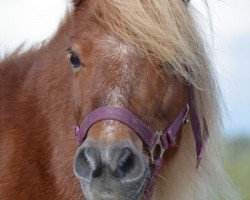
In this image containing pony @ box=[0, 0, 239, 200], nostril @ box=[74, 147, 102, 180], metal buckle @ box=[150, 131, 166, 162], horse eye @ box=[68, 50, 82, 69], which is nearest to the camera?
nostril @ box=[74, 147, 102, 180]

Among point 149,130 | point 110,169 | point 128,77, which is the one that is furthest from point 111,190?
point 128,77

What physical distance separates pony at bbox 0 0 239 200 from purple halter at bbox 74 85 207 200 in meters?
0.04

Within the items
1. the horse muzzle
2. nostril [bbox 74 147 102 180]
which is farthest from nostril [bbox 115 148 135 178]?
nostril [bbox 74 147 102 180]

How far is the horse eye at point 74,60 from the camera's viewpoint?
519cm

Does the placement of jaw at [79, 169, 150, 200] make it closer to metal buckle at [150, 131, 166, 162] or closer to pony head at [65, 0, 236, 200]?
pony head at [65, 0, 236, 200]

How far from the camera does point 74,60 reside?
522 cm

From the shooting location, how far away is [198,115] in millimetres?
5566

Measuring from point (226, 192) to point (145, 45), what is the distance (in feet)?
5.90

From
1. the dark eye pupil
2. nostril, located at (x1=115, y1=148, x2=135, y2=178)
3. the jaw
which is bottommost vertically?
the jaw

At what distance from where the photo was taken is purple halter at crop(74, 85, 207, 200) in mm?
4789

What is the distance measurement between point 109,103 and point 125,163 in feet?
1.59

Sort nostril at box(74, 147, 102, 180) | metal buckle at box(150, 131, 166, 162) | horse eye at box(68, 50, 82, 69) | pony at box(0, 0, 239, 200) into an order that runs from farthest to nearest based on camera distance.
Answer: horse eye at box(68, 50, 82, 69), metal buckle at box(150, 131, 166, 162), pony at box(0, 0, 239, 200), nostril at box(74, 147, 102, 180)

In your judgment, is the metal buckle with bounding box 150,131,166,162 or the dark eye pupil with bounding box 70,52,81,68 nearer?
the metal buckle with bounding box 150,131,166,162

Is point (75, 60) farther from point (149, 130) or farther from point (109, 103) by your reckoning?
point (149, 130)
